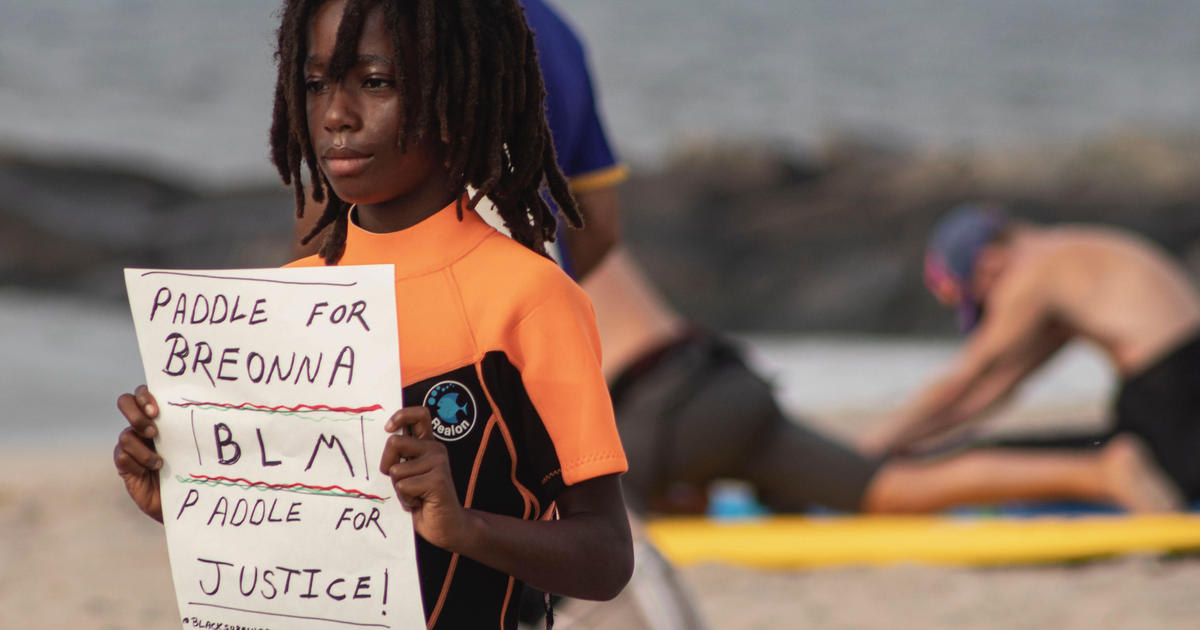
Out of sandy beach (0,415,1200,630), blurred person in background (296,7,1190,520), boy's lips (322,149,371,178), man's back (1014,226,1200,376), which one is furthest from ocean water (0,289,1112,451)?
boy's lips (322,149,371,178)

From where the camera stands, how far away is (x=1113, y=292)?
4281 millimetres

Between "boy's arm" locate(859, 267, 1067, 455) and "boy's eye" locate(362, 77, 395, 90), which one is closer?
"boy's eye" locate(362, 77, 395, 90)

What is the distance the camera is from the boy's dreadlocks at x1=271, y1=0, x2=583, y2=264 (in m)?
1.00

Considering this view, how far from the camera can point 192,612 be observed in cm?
105

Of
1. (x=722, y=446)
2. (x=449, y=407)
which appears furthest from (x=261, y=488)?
(x=722, y=446)

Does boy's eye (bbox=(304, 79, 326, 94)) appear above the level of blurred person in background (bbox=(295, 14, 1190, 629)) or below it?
above

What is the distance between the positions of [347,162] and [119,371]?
489 inches

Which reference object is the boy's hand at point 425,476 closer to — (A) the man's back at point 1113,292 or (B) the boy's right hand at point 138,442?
(B) the boy's right hand at point 138,442

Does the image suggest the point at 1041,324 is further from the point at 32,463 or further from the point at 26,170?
the point at 26,170

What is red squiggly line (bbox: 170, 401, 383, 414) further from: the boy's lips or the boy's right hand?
the boy's lips

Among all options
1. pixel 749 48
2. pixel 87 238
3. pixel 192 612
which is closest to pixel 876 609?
pixel 192 612

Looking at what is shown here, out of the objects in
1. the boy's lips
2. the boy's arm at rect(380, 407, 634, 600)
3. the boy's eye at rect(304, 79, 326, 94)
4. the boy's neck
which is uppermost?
the boy's eye at rect(304, 79, 326, 94)

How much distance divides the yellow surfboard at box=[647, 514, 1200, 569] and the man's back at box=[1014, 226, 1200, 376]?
62 centimetres

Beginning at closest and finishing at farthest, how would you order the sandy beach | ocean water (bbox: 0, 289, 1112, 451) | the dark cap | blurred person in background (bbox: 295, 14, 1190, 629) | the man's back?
the sandy beach → blurred person in background (bbox: 295, 14, 1190, 629) → the man's back → the dark cap → ocean water (bbox: 0, 289, 1112, 451)
